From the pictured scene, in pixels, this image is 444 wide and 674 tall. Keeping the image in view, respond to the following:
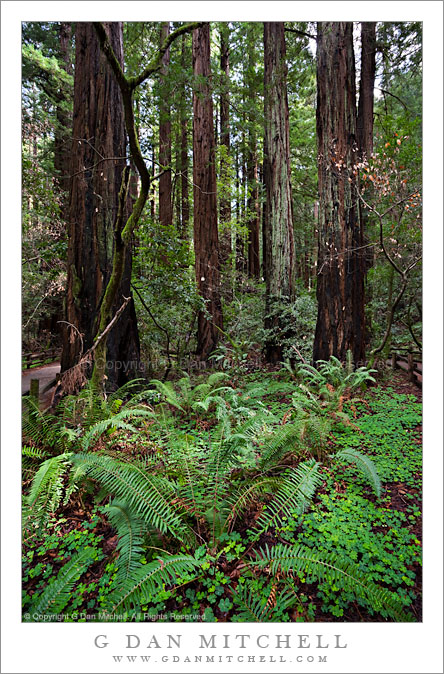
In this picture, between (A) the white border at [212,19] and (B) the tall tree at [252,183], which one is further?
(B) the tall tree at [252,183]

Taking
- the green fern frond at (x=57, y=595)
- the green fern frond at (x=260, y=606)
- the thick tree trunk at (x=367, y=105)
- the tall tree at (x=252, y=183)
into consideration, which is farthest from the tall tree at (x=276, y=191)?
the green fern frond at (x=57, y=595)

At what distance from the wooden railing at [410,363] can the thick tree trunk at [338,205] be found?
0.44 m

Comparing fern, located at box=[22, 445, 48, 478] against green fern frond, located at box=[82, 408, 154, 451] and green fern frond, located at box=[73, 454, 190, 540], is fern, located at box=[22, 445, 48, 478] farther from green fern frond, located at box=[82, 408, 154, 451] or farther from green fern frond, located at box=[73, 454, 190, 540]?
green fern frond, located at box=[73, 454, 190, 540]

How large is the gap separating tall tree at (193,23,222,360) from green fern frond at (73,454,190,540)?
13.7ft

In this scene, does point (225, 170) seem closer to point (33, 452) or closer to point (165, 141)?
point (165, 141)

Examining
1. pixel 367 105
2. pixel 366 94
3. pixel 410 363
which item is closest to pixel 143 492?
pixel 410 363

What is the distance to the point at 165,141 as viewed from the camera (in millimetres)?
7316

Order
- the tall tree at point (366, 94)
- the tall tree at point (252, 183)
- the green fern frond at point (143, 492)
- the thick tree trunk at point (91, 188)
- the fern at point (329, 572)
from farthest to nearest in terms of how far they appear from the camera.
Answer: the tall tree at point (252, 183) < the tall tree at point (366, 94) < the thick tree trunk at point (91, 188) < the green fern frond at point (143, 492) < the fern at point (329, 572)

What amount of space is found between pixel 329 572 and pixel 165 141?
817 cm

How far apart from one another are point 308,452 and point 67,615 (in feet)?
5.73

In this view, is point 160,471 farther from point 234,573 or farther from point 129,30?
point 129,30

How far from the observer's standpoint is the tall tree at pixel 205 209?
20.2ft

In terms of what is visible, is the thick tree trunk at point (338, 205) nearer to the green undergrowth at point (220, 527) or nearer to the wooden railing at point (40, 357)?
the green undergrowth at point (220, 527)
